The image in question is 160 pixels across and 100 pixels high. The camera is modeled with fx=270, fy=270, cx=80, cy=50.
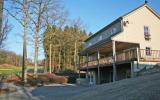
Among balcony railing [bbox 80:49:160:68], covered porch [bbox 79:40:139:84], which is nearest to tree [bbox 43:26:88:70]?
covered porch [bbox 79:40:139:84]

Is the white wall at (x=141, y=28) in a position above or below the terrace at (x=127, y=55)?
above

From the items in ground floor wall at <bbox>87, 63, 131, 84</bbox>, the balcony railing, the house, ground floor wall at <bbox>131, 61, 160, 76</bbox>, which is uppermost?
the house

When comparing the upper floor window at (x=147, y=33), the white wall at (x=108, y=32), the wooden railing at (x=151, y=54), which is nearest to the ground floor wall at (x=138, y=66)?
the wooden railing at (x=151, y=54)

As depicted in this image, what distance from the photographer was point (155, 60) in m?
27.3

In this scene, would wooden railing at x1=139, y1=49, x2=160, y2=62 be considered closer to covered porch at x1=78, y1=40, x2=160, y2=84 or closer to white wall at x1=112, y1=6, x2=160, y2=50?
covered porch at x1=78, y1=40, x2=160, y2=84

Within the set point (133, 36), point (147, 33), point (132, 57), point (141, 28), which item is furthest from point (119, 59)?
point (147, 33)

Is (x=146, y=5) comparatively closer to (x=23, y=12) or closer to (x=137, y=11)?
(x=137, y=11)

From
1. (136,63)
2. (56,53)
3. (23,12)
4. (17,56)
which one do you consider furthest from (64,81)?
(17,56)

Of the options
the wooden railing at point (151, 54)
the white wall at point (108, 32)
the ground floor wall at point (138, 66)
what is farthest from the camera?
the white wall at point (108, 32)

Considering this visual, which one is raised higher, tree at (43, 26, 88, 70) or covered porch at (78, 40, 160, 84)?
tree at (43, 26, 88, 70)

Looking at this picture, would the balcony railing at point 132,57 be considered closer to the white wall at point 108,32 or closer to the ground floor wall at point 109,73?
the ground floor wall at point 109,73

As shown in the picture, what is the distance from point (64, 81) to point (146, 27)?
17310 millimetres

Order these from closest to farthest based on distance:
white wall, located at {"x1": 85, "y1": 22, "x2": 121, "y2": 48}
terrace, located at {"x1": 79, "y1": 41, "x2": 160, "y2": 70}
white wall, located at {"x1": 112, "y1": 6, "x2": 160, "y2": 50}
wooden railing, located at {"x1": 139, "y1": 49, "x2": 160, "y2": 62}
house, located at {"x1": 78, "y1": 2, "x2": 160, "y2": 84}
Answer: terrace, located at {"x1": 79, "y1": 41, "x2": 160, "y2": 70} < wooden railing, located at {"x1": 139, "y1": 49, "x2": 160, "y2": 62} < house, located at {"x1": 78, "y1": 2, "x2": 160, "y2": 84} < white wall, located at {"x1": 112, "y1": 6, "x2": 160, "y2": 50} < white wall, located at {"x1": 85, "y1": 22, "x2": 121, "y2": 48}

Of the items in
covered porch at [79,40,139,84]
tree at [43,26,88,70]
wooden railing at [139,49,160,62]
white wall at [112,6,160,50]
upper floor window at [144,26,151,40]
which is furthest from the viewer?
→ tree at [43,26,88,70]
